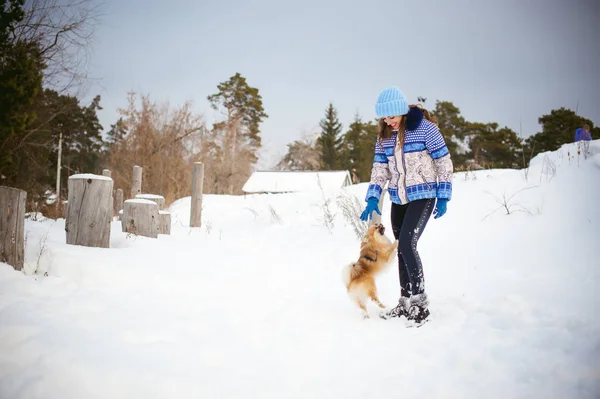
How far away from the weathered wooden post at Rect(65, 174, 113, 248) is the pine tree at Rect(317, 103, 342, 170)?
3809 centimetres

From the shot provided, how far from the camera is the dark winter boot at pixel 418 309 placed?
261cm

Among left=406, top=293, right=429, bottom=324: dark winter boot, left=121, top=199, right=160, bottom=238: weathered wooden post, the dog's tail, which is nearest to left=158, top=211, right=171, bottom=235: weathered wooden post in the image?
left=121, top=199, right=160, bottom=238: weathered wooden post

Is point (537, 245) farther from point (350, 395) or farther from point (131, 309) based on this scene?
point (131, 309)

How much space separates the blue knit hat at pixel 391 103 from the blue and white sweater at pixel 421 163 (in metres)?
0.11

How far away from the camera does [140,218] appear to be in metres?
5.37

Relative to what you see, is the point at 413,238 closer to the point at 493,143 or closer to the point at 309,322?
the point at 309,322

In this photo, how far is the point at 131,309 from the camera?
8.44ft

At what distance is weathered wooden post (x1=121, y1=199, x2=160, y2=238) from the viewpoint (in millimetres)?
5332

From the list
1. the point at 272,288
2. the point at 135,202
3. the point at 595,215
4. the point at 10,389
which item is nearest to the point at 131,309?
the point at 10,389

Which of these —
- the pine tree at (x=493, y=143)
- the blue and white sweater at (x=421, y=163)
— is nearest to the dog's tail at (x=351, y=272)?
the blue and white sweater at (x=421, y=163)

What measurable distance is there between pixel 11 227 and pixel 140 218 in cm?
268

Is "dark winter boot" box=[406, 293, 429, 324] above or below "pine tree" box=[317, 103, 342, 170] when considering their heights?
below

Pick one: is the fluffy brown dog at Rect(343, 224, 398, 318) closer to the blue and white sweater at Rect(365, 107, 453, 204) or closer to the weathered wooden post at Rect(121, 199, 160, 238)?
the blue and white sweater at Rect(365, 107, 453, 204)

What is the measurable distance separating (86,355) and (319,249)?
4.06m
